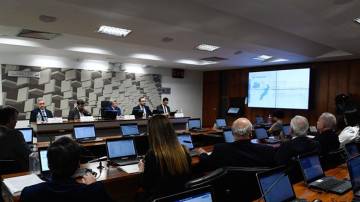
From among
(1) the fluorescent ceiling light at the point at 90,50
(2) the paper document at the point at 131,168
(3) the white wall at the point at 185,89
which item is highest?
(1) the fluorescent ceiling light at the point at 90,50

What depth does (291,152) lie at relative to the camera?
2730mm

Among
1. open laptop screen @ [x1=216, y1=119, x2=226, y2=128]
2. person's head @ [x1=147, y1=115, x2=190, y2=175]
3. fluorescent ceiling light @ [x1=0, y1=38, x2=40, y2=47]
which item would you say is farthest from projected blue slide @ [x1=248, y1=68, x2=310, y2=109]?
person's head @ [x1=147, y1=115, x2=190, y2=175]

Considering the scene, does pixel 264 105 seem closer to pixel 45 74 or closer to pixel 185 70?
pixel 185 70

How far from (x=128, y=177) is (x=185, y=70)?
9.30 metres

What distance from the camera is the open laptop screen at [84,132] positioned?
4977mm

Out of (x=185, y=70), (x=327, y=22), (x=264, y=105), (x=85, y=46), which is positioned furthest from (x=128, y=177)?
(x=185, y=70)

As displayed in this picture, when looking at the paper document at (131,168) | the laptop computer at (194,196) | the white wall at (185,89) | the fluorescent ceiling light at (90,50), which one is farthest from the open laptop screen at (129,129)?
the laptop computer at (194,196)

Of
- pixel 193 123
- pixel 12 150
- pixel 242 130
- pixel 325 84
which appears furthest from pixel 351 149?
pixel 325 84

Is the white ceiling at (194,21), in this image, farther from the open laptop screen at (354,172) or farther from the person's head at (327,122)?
the open laptop screen at (354,172)

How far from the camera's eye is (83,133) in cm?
506

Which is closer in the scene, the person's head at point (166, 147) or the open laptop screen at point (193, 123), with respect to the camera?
the person's head at point (166, 147)

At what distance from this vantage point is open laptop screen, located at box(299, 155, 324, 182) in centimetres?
235

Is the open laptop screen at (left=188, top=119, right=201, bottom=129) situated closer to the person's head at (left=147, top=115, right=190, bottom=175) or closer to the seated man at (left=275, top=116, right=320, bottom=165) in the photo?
the seated man at (left=275, top=116, right=320, bottom=165)

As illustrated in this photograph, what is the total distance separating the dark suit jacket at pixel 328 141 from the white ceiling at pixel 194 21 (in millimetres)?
1664
